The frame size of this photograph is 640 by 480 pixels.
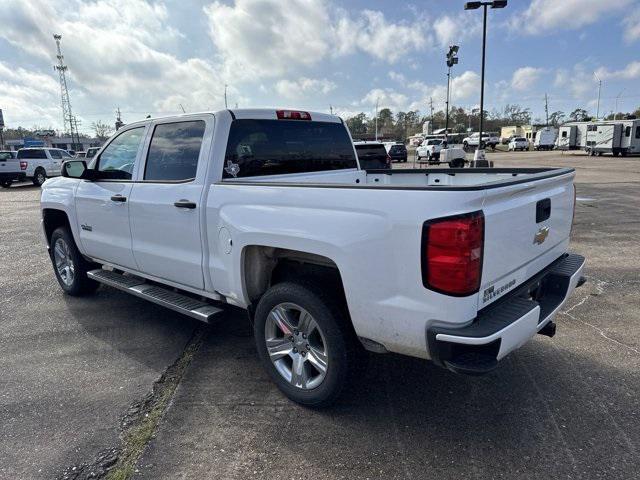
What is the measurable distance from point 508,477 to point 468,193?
1527 millimetres

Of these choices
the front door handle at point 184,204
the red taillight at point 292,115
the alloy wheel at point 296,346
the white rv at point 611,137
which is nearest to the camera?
the alloy wheel at point 296,346

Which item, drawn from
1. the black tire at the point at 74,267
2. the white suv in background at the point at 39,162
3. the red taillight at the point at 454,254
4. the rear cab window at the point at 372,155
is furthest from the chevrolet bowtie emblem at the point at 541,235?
the white suv in background at the point at 39,162

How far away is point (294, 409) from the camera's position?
3164 mm

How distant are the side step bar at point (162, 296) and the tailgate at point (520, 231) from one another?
2041 mm

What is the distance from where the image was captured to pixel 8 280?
651 cm

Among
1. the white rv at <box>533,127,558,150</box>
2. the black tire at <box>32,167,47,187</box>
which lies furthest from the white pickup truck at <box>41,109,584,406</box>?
the white rv at <box>533,127,558,150</box>

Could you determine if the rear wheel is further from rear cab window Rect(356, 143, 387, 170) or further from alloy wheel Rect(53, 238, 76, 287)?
alloy wheel Rect(53, 238, 76, 287)

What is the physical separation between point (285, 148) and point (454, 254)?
2190mm

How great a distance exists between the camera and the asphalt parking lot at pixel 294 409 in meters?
2.61

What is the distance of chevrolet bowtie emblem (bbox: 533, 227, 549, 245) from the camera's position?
2914 mm

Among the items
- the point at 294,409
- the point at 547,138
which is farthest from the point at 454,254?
the point at 547,138

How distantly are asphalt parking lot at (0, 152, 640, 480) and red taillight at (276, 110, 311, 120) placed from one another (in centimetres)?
206

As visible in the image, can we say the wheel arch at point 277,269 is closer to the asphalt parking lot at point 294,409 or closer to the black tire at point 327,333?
the black tire at point 327,333

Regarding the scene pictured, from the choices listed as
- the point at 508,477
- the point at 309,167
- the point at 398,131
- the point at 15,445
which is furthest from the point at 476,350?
the point at 398,131
